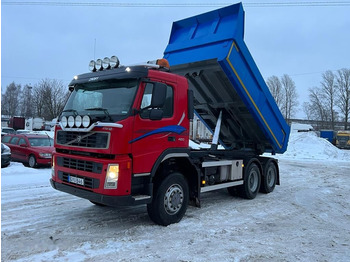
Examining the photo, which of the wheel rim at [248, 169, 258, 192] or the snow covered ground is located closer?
the snow covered ground

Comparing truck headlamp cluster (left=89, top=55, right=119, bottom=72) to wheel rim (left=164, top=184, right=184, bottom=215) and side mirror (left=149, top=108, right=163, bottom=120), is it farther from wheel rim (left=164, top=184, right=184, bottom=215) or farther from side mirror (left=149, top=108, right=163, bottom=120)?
wheel rim (left=164, top=184, right=184, bottom=215)

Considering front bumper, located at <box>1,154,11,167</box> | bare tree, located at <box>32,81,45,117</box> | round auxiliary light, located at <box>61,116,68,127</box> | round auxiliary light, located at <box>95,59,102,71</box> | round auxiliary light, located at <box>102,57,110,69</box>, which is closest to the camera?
round auxiliary light, located at <box>61,116,68,127</box>

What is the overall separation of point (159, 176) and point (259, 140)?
4.61 m

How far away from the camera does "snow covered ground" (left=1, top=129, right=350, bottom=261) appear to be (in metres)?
4.32

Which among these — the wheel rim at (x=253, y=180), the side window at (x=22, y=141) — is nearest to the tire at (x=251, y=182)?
the wheel rim at (x=253, y=180)

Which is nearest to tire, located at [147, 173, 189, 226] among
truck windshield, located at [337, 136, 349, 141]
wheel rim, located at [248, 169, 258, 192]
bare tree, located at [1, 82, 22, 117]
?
wheel rim, located at [248, 169, 258, 192]

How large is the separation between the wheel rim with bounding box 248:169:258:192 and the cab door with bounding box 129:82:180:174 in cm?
380

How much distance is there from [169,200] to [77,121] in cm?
223

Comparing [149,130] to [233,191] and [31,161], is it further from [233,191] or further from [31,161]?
[31,161]

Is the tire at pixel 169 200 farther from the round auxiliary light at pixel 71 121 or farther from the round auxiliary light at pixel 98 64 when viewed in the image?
the round auxiliary light at pixel 98 64

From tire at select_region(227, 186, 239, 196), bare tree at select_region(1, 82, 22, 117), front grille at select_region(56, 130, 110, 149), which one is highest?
bare tree at select_region(1, 82, 22, 117)

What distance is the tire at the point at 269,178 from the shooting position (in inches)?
350

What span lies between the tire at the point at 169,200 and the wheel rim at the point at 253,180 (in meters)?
3.09

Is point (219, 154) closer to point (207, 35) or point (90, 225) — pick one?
point (207, 35)
